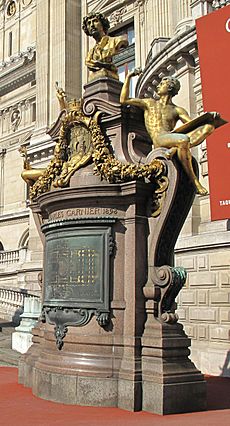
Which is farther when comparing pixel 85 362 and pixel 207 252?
pixel 207 252

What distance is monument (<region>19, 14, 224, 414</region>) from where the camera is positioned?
26.2 ft

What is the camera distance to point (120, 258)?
335 inches

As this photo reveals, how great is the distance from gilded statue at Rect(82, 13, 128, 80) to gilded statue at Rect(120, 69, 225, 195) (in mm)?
805

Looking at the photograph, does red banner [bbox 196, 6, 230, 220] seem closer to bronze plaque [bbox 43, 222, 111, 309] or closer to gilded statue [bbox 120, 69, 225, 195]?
gilded statue [bbox 120, 69, 225, 195]

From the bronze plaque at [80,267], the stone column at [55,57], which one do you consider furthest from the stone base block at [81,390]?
the stone column at [55,57]

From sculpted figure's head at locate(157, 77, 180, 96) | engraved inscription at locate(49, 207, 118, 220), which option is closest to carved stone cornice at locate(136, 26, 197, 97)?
sculpted figure's head at locate(157, 77, 180, 96)

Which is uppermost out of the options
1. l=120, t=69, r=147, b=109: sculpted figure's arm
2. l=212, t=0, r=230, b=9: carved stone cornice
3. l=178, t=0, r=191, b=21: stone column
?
l=178, t=0, r=191, b=21: stone column

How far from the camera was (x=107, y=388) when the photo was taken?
798 cm

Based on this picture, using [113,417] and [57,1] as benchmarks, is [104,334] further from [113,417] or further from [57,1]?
[57,1]

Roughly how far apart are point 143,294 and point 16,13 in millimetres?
36566

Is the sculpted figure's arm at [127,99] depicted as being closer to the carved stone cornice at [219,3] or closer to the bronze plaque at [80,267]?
the bronze plaque at [80,267]

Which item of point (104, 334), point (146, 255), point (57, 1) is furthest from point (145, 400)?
point (57, 1)

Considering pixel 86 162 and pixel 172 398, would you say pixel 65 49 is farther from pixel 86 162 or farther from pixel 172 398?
pixel 172 398

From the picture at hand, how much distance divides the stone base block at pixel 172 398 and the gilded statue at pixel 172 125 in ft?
8.71
